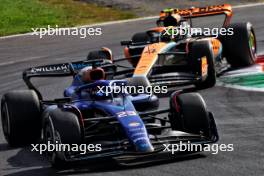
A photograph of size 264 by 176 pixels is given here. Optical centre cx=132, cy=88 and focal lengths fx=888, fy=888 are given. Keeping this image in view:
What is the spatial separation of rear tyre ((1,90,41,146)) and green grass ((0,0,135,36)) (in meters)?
15.0

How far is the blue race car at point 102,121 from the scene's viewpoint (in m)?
9.58

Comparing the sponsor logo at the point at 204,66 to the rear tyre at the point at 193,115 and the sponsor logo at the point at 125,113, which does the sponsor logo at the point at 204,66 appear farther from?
the sponsor logo at the point at 125,113

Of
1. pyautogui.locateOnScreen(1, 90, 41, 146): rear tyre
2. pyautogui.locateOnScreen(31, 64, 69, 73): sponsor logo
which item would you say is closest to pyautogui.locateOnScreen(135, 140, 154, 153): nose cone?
pyautogui.locateOnScreen(1, 90, 41, 146): rear tyre

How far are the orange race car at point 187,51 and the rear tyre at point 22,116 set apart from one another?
3.07 meters

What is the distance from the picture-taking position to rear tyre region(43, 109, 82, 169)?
9.53 m

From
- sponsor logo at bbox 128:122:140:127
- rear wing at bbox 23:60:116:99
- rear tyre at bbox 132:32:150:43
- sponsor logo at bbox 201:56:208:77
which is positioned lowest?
sponsor logo at bbox 201:56:208:77

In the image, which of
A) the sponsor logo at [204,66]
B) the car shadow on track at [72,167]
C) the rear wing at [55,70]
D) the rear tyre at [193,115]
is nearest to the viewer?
the car shadow on track at [72,167]

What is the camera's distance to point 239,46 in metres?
16.4

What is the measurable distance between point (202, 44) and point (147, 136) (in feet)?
17.9

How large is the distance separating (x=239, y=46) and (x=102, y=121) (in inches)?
269

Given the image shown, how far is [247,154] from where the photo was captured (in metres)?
9.57

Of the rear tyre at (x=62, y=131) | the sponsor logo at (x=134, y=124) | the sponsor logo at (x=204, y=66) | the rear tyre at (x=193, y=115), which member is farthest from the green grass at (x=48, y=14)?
the sponsor logo at (x=134, y=124)

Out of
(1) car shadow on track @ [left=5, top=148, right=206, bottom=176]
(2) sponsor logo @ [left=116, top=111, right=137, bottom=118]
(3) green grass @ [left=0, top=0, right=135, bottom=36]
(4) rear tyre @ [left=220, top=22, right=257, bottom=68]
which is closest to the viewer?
(1) car shadow on track @ [left=5, top=148, right=206, bottom=176]

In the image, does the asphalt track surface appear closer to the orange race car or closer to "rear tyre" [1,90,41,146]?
"rear tyre" [1,90,41,146]
